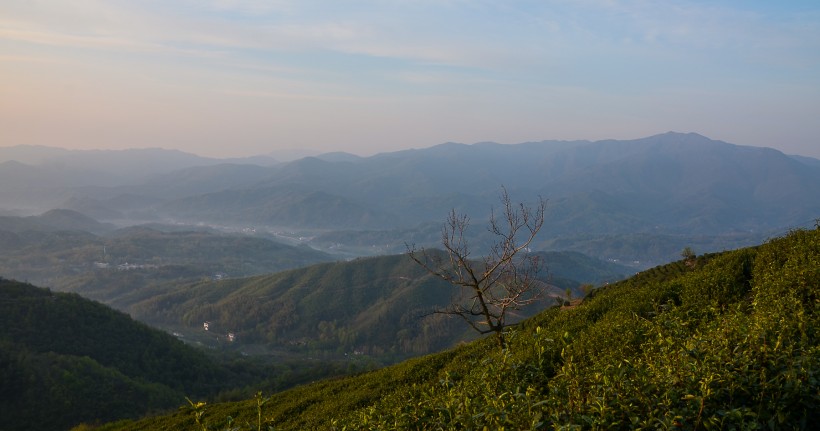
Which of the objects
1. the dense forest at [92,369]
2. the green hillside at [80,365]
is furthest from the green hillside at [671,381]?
the green hillside at [80,365]

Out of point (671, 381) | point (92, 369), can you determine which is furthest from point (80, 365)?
point (671, 381)

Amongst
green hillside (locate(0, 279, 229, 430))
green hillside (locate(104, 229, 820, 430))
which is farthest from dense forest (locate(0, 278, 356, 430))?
green hillside (locate(104, 229, 820, 430))

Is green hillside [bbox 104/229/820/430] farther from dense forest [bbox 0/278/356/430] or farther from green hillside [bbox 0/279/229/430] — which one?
green hillside [bbox 0/279/229/430]

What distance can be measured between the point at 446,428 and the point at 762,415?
12.1 feet

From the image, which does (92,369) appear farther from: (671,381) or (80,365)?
(671,381)

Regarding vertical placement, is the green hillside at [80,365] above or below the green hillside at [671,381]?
below

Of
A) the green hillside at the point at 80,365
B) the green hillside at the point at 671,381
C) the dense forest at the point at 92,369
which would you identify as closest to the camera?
the green hillside at the point at 671,381

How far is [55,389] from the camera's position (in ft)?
239

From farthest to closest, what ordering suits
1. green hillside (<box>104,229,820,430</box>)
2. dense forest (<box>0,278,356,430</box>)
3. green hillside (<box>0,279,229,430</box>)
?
1. dense forest (<box>0,278,356,430</box>)
2. green hillside (<box>0,279,229,430</box>)
3. green hillside (<box>104,229,820,430</box>)

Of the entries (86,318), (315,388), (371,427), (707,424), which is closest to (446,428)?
(371,427)

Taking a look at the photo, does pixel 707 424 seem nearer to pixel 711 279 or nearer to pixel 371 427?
pixel 371 427

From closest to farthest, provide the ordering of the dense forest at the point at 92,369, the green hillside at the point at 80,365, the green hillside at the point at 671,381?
1. the green hillside at the point at 671,381
2. the green hillside at the point at 80,365
3. the dense forest at the point at 92,369

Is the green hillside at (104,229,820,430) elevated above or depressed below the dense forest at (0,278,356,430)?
above

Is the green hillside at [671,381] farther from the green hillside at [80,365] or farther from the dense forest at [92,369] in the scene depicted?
the green hillside at [80,365]
